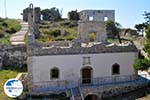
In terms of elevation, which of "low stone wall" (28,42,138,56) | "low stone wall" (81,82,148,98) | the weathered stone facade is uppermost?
the weathered stone facade

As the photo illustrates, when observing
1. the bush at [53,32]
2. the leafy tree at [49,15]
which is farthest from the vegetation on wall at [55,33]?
the leafy tree at [49,15]

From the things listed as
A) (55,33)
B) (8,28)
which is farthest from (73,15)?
(8,28)

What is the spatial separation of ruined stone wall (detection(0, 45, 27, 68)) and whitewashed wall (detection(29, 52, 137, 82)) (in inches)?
353

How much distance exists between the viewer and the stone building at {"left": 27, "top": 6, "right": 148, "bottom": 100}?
990 inches

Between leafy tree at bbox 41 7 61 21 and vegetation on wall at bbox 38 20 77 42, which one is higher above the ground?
leafy tree at bbox 41 7 61 21

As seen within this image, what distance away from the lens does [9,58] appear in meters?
34.0

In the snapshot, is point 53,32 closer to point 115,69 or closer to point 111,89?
point 115,69

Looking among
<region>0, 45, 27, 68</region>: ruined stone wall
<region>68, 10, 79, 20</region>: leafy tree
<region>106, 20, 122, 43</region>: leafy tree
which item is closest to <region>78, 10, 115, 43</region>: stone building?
<region>0, 45, 27, 68</region>: ruined stone wall

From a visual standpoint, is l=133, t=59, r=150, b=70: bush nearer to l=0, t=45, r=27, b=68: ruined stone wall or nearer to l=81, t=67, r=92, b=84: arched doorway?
l=81, t=67, r=92, b=84: arched doorway

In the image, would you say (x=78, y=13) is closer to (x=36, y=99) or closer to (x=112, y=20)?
(x=112, y=20)

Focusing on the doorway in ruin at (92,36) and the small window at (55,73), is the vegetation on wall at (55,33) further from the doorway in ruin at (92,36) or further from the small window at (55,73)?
the small window at (55,73)

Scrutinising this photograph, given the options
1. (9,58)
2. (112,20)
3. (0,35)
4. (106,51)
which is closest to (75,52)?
→ (106,51)

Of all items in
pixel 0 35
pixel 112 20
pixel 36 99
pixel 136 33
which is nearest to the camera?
pixel 36 99

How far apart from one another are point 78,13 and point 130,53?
37.2 meters
